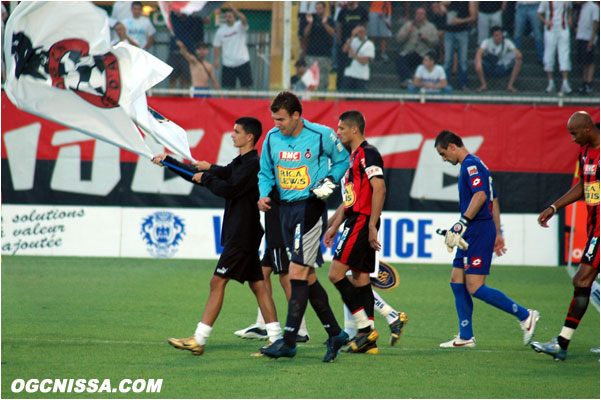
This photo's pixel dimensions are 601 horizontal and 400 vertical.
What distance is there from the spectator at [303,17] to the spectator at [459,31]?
102 inches

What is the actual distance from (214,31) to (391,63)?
3519 mm

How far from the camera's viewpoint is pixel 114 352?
23.3 ft

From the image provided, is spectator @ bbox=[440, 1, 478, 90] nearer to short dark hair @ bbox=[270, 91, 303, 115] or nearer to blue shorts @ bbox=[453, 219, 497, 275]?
blue shorts @ bbox=[453, 219, 497, 275]

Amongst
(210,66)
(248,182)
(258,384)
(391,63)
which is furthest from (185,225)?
(258,384)

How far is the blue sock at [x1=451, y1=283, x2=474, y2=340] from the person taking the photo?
25.7 feet

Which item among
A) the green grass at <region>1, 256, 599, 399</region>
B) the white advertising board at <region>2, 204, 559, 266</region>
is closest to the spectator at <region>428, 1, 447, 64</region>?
the white advertising board at <region>2, 204, 559, 266</region>

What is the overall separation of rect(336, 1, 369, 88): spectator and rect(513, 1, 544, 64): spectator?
3011mm

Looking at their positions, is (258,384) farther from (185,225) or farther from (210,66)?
(210,66)

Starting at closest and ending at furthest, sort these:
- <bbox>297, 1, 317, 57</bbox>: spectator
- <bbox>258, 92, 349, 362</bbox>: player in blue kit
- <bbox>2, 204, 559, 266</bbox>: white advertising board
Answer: <bbox>258, 92, 349, 362</bbox>: player in blue kit → <bbox>2, 204, 559, 266</bbox>: white advertising board → <bbox>297, 1, 317, 57</bbox>: spectator

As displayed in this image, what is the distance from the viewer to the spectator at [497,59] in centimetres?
1594

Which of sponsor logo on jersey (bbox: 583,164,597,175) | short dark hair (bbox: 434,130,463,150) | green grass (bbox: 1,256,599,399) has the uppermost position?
short dark hair (bbox: 434,130,463,150)

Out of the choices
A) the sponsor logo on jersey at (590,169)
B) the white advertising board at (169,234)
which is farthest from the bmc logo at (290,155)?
the white advertising board at (169,234)

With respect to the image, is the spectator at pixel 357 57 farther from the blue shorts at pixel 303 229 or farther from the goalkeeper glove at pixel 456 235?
the blue shorts at pixel 303 229

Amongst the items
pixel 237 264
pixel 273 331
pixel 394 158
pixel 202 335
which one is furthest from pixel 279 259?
pixel 394 158
